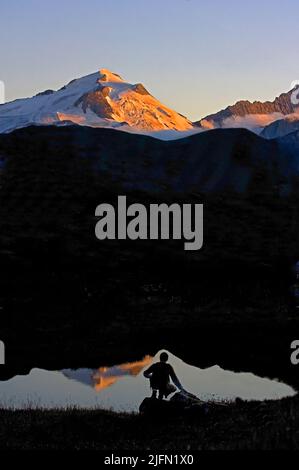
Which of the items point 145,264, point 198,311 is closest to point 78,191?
point 145,264

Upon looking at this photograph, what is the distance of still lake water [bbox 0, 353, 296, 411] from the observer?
28156mm

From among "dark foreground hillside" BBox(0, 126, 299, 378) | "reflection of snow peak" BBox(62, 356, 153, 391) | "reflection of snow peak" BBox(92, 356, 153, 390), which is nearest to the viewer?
"reflection of snow peak" BBox(92, 356, 153, 390)

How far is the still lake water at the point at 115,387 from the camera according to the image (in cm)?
2816

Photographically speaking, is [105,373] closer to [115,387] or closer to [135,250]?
[115,387]

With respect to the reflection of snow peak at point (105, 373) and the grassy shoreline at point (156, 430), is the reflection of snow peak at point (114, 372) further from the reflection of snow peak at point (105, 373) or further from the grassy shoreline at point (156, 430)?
the grassy shoreline at point (156, 430)

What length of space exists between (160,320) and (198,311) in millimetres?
5267

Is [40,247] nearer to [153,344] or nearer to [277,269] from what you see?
[277,269]

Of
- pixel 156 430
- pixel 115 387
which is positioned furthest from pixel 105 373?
pixel 156 430

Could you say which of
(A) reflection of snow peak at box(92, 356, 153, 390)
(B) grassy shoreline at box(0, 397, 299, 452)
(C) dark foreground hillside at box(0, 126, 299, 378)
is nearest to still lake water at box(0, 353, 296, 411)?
(A) reflection of snow peak at box(92, 356, 153, 390)

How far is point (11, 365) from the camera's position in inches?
1613

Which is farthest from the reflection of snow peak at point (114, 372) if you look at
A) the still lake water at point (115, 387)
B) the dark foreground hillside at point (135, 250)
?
the dark foreground hillside at point (135, 250)

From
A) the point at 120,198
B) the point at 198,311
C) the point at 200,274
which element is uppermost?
the point at 120,198

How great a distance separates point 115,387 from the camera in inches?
1236

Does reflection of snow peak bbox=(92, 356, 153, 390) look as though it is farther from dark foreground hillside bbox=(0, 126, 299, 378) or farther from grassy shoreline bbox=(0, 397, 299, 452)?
grassy shoreline bbox=(0, 397, 299, 452)
